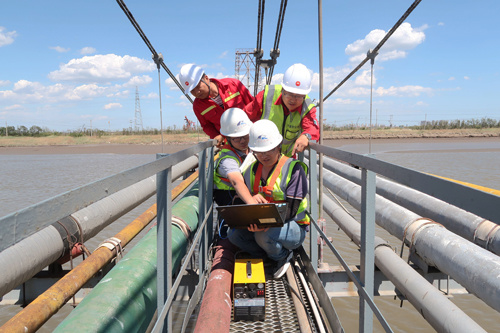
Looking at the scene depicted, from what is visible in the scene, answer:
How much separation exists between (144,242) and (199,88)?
2.17 metres

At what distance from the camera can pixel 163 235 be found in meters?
2.01

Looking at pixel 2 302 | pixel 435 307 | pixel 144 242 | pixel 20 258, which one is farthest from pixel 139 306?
pixel 2 302

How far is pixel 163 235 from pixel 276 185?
1.40 metres

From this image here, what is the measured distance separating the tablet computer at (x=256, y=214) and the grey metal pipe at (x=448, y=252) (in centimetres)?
120

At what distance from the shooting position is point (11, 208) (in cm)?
1046

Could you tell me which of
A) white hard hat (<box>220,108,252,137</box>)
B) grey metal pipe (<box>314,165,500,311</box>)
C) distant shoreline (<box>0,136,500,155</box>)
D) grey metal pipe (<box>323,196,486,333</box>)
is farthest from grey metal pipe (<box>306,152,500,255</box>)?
distant shoreline (<box>0,136,500,155</box>)

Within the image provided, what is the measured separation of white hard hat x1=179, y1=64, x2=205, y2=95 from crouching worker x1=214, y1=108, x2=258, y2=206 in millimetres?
730

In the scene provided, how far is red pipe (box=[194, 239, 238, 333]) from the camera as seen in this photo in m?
2.42

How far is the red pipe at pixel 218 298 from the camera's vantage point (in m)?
2.42

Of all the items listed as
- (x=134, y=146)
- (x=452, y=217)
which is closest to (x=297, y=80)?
(x=452, y=217)

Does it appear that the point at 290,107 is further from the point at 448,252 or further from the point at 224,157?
the point at 448,252

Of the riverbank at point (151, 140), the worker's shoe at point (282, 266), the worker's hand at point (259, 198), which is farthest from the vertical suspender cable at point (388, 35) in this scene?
the riverbank at point (151, 140)

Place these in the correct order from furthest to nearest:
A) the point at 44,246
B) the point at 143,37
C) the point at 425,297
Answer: the point at 143,37 → the point at 44,246 → the point at 425,297

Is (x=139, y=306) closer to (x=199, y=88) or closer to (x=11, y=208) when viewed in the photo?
(x=199, y=88)
